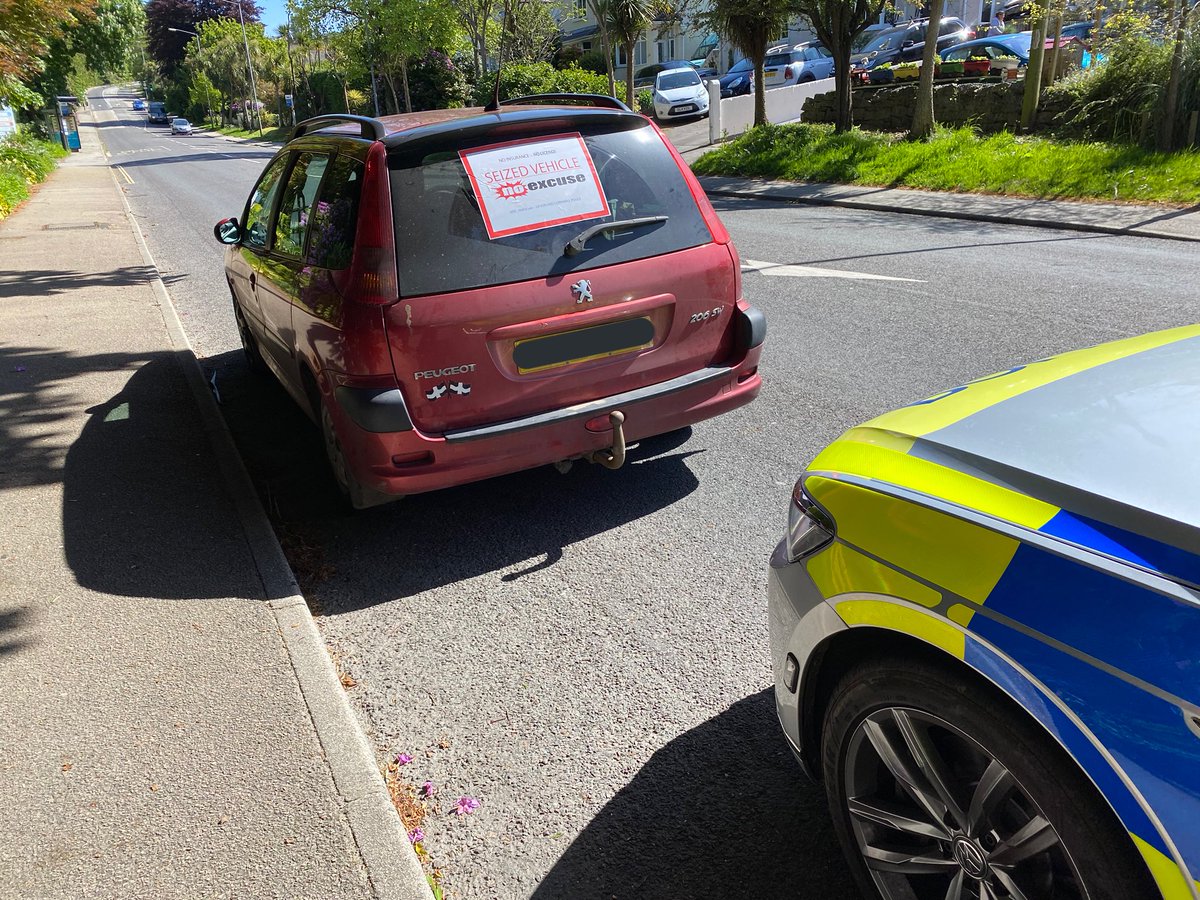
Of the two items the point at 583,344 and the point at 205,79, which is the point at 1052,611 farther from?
the point at 205,79

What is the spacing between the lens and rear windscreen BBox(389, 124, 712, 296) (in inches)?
150

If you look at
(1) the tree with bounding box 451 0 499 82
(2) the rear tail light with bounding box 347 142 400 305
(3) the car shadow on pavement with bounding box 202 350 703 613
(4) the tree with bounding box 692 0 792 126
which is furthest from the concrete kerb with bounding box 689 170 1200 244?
(1) the tree with bounding box 451 0 499 82

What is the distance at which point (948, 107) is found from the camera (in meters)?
18.9

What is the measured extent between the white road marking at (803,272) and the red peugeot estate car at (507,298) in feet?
16.7

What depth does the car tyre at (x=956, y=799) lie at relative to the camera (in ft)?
5.19

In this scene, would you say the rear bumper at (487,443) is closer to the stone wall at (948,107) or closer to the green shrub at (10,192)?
the stone wall at (948,107)

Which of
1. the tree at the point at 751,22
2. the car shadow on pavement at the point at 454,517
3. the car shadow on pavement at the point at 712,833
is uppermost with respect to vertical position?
the tree at the point at 751,22

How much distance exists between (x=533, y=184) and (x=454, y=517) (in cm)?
166

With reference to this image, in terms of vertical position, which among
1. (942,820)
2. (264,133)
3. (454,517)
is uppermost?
(942,820)

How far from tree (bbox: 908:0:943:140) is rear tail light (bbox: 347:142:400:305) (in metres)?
14.8

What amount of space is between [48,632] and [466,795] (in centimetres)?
199

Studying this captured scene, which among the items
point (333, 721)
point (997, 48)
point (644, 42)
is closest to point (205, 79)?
point (644, 42)

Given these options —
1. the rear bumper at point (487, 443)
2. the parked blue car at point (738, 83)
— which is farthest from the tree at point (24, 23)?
the parked blue car at point (738, 83)

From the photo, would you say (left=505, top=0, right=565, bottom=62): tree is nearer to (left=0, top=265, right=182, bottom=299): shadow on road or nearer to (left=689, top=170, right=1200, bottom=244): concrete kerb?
(left=689, top=170, right=1200, bottom=244): concrete kerb
